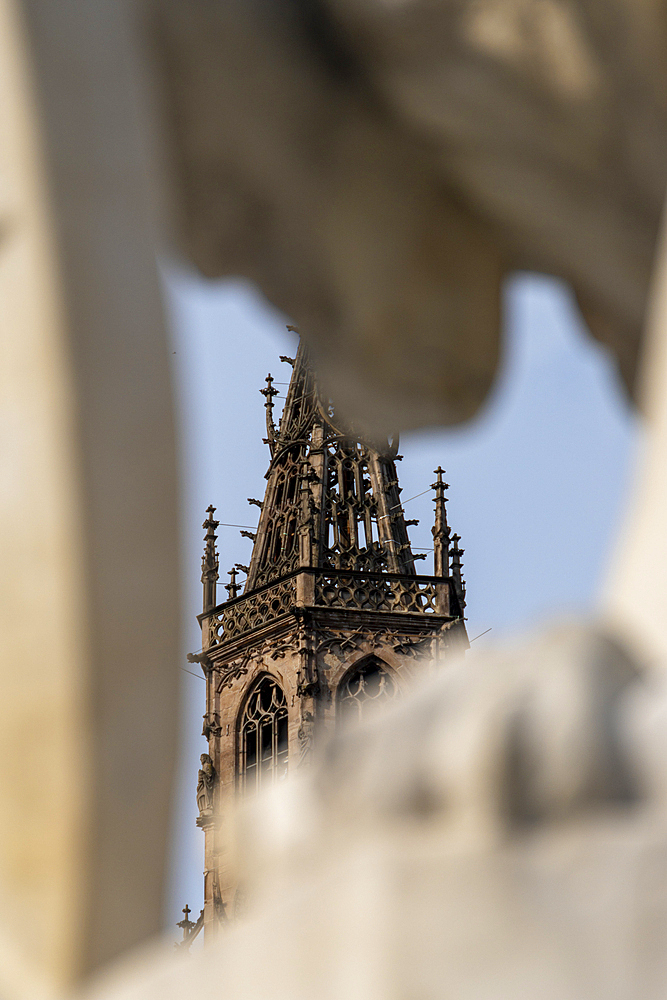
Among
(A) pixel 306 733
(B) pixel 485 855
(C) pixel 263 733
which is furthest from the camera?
(C) pixel 263 733

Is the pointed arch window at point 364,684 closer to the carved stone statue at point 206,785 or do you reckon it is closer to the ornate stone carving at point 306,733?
the ornate stone carving at point 306,733

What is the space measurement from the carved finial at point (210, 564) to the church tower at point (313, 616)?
285 millimetres

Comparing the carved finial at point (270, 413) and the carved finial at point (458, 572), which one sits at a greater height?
the carved finial at point (270, 413)

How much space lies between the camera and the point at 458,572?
25703mm

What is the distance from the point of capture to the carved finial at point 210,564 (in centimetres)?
2624

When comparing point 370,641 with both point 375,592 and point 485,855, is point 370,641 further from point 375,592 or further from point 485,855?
point 485,855

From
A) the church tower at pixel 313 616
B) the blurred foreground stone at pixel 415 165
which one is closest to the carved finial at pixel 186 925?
the church tower at pixel 313 616

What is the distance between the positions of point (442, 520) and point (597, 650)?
25471mm

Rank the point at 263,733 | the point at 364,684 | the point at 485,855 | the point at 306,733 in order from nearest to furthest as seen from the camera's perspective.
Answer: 1. the point at 485,855
2. the point at 306,733
3. the point at 364,684
4. the point at 263,733

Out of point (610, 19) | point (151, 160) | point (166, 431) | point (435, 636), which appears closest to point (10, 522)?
point (166, 431)

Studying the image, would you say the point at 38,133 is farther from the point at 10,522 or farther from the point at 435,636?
the point at 435,636

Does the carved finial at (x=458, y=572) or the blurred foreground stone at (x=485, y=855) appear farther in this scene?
the carved finial at (x=458, y=572)

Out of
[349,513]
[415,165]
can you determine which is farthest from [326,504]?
[415,165]

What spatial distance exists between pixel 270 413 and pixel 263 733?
18.7 ft
